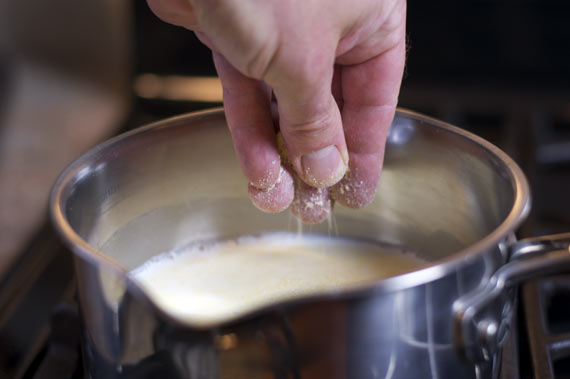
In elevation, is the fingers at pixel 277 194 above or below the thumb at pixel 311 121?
below

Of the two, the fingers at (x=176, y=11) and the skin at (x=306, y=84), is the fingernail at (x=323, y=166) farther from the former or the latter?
the fingers at (x=176, y=11)

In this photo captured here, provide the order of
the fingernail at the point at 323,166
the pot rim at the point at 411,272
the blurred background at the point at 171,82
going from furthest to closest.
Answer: the blurred background at the point at 171,82
the fingernail at the point at 323,166
the pot rim at the point at 411,272

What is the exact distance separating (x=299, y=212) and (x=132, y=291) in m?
0.23

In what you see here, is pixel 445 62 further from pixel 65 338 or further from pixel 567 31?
pixel 65 338

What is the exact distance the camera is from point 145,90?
37.0 inches

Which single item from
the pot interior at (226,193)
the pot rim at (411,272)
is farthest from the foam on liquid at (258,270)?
the pot rim at (411,272)

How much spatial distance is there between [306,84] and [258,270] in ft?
0.81

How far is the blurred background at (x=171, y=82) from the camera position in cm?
81

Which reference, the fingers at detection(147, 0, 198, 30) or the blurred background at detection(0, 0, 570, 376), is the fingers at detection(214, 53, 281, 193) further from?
the blurred background at detection(0, 0, 570, 376)

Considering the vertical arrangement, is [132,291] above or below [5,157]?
above

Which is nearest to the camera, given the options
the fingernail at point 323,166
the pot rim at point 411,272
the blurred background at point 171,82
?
the pot rim at point 411,272

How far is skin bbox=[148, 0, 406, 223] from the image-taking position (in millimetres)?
365

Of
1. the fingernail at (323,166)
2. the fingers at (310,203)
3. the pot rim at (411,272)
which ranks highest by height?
the pot rim at (411,272)

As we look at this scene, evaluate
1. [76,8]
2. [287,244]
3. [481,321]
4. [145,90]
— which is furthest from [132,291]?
[76,8]
